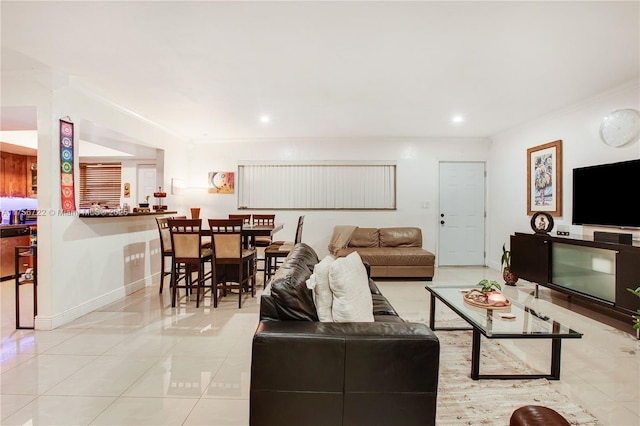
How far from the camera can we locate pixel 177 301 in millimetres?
3904

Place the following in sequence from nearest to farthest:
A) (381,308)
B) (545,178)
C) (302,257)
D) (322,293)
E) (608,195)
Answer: (322,293) → (381,308) → (302,257) → (608,195) → (545,178)

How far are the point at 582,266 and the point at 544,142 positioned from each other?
2002mm

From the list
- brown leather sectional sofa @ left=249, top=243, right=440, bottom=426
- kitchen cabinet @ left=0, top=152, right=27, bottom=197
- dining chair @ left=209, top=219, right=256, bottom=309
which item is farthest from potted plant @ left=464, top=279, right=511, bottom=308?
kitchen cabinet @ left=0, top=152, right=27, bottom=197

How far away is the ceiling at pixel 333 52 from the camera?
214cm

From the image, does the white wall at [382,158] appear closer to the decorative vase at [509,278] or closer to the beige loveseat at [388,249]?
the beige loveseat at [388,249]

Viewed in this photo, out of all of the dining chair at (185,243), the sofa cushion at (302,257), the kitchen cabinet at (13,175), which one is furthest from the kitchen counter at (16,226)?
the sofa cushion at (302,257)

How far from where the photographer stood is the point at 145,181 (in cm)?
680

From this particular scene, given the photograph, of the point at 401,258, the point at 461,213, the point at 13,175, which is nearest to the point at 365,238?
the point at 401,258

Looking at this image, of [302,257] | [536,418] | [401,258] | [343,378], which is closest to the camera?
[536,418]

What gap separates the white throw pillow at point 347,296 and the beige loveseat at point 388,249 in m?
3.24

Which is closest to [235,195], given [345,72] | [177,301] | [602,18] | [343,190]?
[343,190]

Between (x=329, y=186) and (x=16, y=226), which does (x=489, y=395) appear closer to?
(x=329, y=186)

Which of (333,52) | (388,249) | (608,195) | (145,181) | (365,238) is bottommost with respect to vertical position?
(388,249)

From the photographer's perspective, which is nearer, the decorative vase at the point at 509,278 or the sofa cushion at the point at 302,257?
the sofa cushion at the point at 302,257
